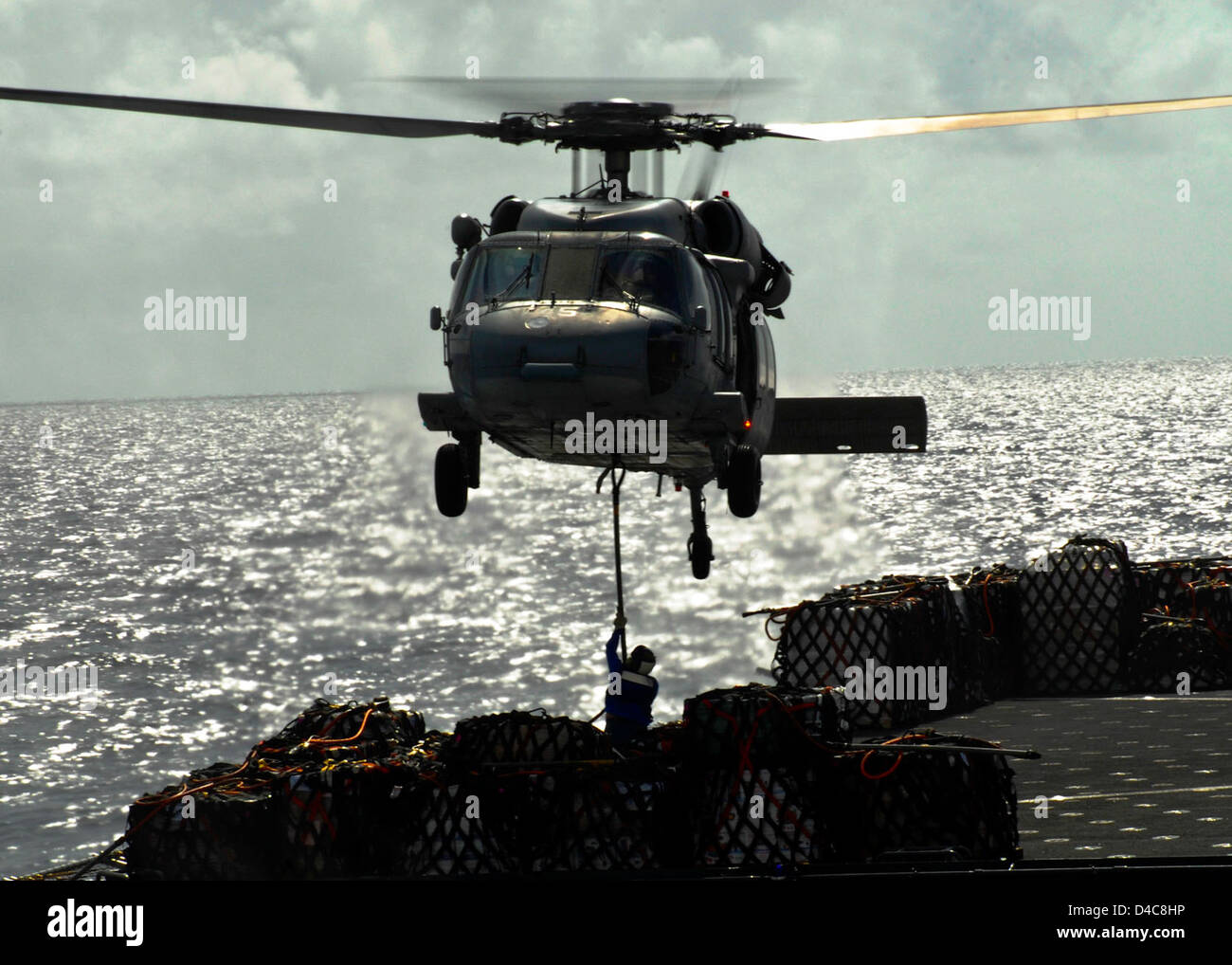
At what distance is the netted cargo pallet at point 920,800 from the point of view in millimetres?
11438

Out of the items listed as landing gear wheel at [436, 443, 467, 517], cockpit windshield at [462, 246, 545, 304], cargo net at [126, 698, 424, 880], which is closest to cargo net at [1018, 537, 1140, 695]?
landing gear wheel at [436, 443, 467, 517]

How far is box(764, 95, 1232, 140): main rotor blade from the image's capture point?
15.4 meters

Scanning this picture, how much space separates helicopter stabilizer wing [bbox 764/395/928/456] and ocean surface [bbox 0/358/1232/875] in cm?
577

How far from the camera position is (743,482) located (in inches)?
627

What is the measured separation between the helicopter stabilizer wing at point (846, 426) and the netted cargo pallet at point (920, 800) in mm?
10548

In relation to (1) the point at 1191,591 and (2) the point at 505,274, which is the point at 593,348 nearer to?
(2) the point at 505,274

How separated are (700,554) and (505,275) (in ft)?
13.8

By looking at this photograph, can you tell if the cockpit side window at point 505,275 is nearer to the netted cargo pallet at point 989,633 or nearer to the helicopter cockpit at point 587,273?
the helicopter cockpit at point 587,273

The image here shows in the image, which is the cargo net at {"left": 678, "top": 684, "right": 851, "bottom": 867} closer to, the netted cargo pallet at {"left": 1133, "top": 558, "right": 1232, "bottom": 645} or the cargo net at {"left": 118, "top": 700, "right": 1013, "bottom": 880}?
the cargo net at {"left": 118, "top": 700, "right": 1013, "bottom": 880}

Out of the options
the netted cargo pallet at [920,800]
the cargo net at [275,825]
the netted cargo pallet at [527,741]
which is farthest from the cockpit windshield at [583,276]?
the netted cargo pallet at [920,800]

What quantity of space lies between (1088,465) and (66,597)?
293 feet

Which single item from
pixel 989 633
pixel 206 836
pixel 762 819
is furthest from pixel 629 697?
pixel 989 633
